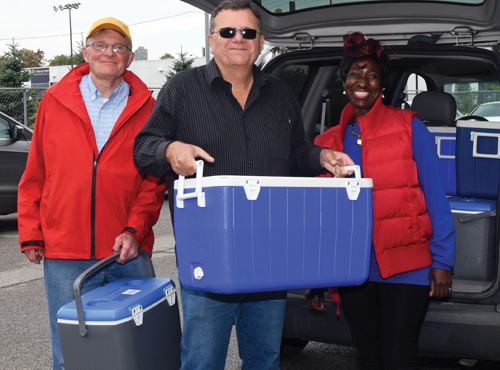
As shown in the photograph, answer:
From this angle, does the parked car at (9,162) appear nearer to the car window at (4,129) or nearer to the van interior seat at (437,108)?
the car window at (4,129)

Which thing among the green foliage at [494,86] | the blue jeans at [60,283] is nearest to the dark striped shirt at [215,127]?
the blue jeans at [60,283]

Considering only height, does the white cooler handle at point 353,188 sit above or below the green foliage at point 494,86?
below

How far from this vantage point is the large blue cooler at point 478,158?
321 cm

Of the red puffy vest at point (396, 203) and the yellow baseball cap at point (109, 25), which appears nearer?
the red puffy vest at point (396, 203)

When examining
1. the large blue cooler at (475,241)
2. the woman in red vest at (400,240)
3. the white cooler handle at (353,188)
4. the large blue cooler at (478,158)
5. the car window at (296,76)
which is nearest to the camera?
the white cooler handle at (353,188)

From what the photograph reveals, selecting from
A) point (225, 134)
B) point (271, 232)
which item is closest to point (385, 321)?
point (271, 232)

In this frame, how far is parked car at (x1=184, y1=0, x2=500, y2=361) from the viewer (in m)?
2.58

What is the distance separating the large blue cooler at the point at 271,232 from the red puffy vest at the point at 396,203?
0.26 metres

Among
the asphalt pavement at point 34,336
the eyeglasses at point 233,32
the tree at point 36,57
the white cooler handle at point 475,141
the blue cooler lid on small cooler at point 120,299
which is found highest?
the tree at point 36,57

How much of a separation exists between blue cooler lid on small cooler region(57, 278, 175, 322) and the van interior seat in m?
2.15

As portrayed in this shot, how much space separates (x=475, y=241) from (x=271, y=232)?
1645 millimetres

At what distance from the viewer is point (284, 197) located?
1925 mm

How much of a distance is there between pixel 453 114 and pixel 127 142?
218 centimetres

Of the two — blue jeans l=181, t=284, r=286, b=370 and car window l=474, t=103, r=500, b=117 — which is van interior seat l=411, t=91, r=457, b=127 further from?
blue jeans l=181, t=284, r=286, b=370
